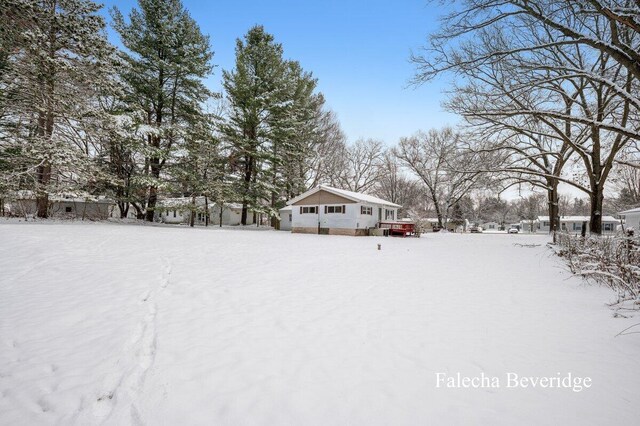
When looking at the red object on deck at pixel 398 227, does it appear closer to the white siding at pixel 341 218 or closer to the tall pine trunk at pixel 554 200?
the white siding at pixel 341 218

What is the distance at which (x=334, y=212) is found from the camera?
2273 centimetres

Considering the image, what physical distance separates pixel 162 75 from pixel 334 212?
17.0 metres

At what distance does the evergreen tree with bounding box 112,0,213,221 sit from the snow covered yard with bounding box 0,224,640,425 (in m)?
15.8

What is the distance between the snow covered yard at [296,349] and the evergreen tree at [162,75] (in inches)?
623

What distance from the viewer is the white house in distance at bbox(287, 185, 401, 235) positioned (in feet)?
72.0

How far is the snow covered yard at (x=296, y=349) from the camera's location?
2354mm

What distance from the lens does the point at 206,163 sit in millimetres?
22953

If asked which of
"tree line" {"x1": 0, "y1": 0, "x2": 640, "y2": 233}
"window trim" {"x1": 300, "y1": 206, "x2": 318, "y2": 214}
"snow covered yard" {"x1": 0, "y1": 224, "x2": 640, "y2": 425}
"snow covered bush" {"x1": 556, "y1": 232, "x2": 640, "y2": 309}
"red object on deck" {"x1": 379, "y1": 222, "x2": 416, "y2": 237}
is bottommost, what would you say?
"snow covered yard" {"x1": 0, "y1": 224, "x2": 640, "y2": 425}

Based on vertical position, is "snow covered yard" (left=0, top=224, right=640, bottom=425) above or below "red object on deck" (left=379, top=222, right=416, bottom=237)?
below

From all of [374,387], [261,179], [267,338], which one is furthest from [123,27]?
[374,387]

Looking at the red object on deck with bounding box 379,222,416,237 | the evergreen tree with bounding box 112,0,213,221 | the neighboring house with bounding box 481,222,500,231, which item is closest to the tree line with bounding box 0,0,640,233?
the evergreen tree with bounding box 112,0,213,221

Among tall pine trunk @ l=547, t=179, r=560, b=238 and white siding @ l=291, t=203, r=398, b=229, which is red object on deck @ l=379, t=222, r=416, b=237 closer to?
white siding @ l=291, t=203, r=398, b=229

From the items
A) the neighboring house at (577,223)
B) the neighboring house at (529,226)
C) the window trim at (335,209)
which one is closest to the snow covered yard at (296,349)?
the window trim at (335,209)

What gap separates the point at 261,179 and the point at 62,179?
13.4m
